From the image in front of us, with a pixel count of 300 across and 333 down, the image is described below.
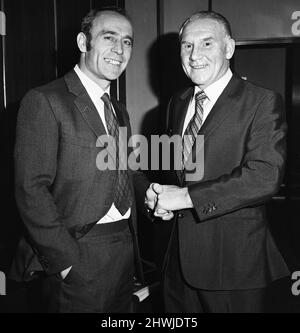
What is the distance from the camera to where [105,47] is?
178 centimetres

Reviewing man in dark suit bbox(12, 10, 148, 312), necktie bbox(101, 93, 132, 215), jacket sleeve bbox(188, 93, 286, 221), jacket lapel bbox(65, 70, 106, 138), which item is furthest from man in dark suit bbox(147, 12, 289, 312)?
jacket lapel bbox(65, 70, 106, 138)

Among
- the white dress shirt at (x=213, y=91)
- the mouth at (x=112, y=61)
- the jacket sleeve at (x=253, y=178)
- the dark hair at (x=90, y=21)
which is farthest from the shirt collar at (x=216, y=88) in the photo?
the dark hair at (x=90, y=21)

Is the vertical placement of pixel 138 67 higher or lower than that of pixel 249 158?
higher

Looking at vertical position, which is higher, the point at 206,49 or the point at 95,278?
the point at 206,49

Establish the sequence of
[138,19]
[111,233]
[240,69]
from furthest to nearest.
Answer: [240,69], [138,19], [111,233]

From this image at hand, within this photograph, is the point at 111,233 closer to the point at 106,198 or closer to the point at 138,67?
the point at 106,198

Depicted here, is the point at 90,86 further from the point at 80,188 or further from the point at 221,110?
the point at 221,110

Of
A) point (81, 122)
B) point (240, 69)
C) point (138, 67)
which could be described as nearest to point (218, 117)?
point (81, 122)

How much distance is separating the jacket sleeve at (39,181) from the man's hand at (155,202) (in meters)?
0.45

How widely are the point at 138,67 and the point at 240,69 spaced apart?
2.39 metres

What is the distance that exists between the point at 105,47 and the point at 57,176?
2.25ft

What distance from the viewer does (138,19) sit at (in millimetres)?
4340

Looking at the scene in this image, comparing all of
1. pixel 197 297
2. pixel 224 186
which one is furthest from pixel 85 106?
pixel 197 297

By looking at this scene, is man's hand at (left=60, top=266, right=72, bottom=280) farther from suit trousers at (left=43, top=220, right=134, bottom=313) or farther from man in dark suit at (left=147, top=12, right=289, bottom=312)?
man in dark suit at (left=147, top=12, right=289, bottom=312)
